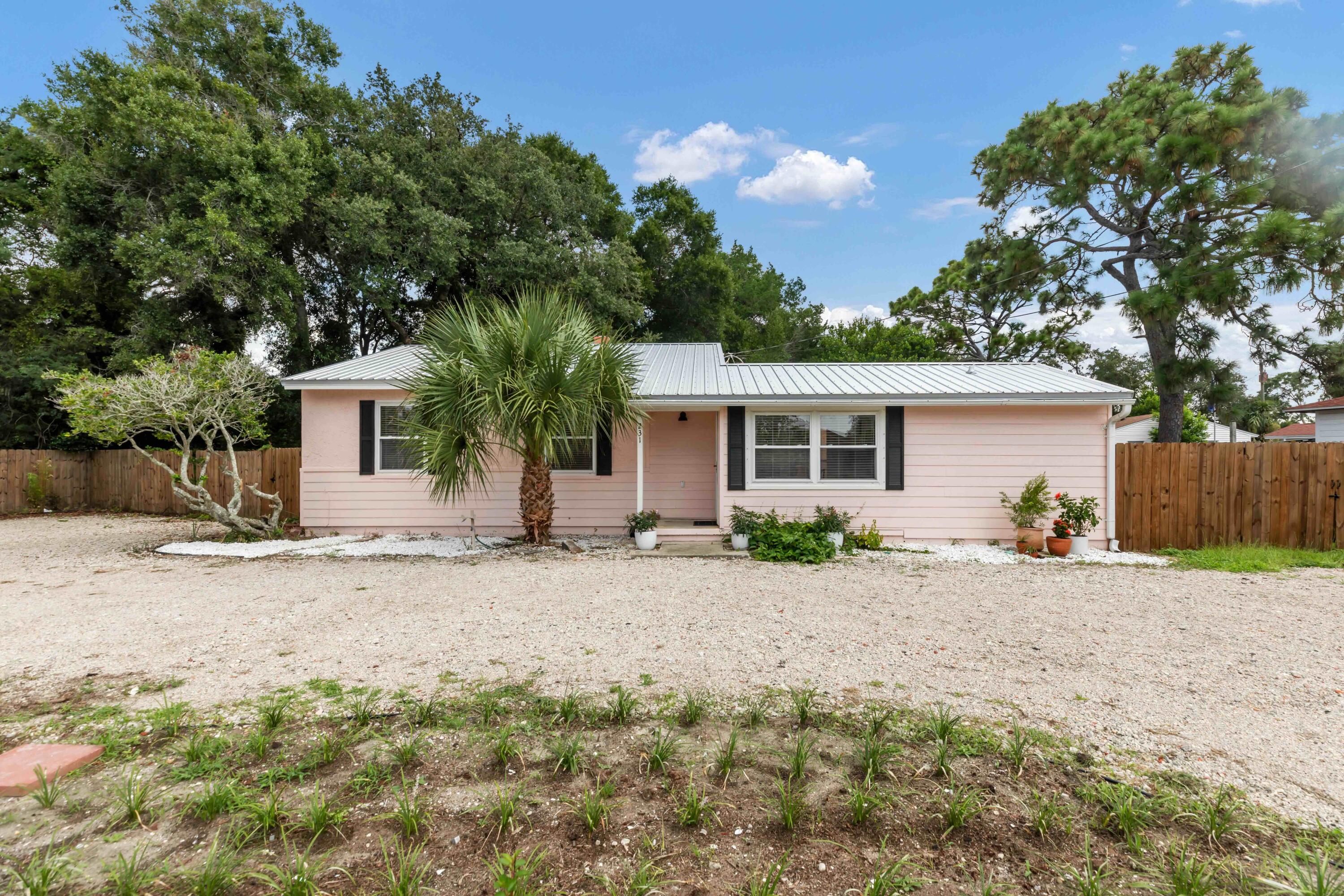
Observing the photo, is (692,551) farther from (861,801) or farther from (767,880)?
(767,880)

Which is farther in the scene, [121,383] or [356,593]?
[121,383]

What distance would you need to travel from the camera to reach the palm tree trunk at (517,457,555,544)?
7992 millimetres

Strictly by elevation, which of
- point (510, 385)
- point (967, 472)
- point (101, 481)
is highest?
point (510, 385)

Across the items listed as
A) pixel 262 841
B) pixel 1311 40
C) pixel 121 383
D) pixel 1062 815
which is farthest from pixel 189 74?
pixel 1311 40

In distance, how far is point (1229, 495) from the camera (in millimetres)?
8055

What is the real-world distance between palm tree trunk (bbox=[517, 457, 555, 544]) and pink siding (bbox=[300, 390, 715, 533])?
107 centimetres

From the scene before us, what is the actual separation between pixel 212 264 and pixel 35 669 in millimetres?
11091

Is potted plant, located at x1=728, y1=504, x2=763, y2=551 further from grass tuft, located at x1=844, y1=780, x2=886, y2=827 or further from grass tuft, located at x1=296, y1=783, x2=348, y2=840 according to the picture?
grass tuft, located at x1=296, y1=783, x2=348, y2=840

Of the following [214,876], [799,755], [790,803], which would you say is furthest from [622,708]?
[214,876]

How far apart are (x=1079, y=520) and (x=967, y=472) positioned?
1.52 metres

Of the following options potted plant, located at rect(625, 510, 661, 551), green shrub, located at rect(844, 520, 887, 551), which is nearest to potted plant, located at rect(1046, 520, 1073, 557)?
green shrub, located at rect(844, 520, 887, 551)

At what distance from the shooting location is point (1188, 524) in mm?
8156

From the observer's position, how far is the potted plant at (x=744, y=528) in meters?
8.01

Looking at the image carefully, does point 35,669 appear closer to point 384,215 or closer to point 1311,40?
point 384,215
